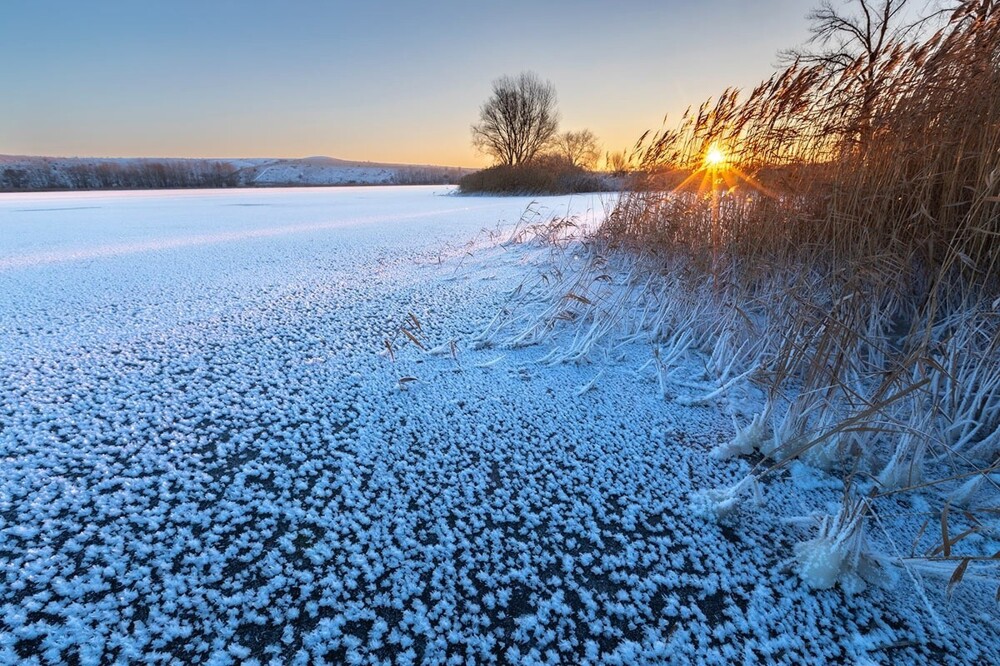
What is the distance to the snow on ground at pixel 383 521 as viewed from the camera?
1.69ft

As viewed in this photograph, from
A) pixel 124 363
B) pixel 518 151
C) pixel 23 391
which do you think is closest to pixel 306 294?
pixel 124 363

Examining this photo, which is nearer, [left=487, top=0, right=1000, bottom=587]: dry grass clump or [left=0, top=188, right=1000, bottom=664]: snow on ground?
[left=0, top=188, right=1000, bottom=664]: snow on ground

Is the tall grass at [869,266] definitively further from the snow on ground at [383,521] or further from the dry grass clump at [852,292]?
the snow on ground at [383,521]

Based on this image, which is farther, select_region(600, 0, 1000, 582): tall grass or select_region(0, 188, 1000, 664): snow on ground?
select_region(600, 0, 1000, 582): tall grass

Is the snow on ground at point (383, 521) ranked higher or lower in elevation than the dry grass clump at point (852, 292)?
lower

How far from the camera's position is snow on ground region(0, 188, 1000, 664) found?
1.69 feet

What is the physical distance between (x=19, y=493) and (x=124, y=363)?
58 centimetres

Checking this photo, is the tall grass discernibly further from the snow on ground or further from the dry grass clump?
the snow on ground

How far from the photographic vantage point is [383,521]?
68cm

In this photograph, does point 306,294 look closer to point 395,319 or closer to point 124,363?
point 395,319

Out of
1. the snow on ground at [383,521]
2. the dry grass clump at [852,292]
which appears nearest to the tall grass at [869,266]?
the dry grass clump at [852,292]

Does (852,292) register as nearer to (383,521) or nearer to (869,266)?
(869,266)

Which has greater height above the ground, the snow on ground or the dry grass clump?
the dry grass clump

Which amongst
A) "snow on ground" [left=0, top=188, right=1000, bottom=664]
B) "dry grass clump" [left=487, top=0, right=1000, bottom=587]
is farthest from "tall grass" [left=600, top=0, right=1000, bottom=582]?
"snow on ground" [left=0, top=188, right=1000, bottom=664]
